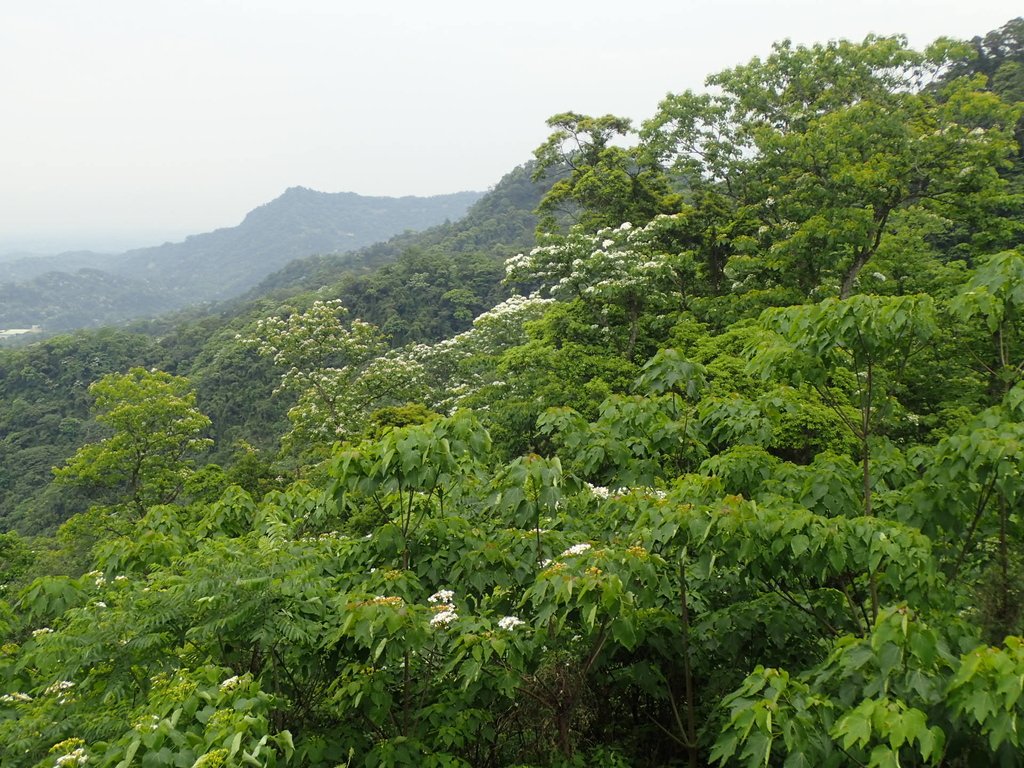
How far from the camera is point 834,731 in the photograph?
2.47 metres

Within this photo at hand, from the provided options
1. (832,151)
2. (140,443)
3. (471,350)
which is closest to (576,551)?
(832,151)

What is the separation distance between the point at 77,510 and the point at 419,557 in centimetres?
4047

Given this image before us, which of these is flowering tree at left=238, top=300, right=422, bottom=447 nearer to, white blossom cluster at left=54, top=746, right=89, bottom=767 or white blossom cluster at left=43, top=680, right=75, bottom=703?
white blossom cluster at left=43, top=680, right=75, bottom=703

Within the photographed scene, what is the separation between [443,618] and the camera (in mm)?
3504

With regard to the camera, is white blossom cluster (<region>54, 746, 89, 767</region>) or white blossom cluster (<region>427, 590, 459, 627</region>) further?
white blossom cluster (<region>427, 590, 459, 627</region>)

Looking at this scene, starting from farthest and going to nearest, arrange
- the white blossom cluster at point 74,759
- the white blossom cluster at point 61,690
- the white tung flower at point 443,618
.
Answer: the white blossom cluster at point 61,690 → the white tung flower at point 443,618 → the white blossom cluster at point 74,759

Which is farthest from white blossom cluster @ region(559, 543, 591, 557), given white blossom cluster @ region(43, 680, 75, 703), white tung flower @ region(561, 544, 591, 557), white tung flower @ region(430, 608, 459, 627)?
white blossom cluster @ region(43, 680, 75, 703)

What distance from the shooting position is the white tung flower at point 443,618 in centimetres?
348

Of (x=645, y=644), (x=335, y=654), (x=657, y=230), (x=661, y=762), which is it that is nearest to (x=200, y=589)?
(x=335, y=654)

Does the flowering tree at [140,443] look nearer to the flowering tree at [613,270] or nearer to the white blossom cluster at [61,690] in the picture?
the flowering tree at [613,270]

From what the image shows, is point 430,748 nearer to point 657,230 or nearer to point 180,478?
point 657,230

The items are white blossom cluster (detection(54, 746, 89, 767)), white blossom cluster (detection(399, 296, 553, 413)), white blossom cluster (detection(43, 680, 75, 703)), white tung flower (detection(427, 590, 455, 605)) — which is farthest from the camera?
white blossom cluster (detection(399, 296, 553, 413))

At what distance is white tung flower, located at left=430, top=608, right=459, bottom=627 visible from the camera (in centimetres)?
348

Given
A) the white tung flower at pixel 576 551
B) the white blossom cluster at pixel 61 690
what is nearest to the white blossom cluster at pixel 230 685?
the white blossom cluster at pixel 61 690
